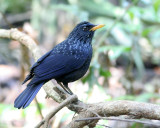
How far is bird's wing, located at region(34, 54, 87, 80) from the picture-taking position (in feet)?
10.2

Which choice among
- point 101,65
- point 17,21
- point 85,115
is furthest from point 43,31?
point 85,115

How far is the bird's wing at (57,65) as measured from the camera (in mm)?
3104

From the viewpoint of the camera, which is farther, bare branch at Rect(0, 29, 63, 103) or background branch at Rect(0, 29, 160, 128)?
bare branch at Rect(0, 29, 63, 103)

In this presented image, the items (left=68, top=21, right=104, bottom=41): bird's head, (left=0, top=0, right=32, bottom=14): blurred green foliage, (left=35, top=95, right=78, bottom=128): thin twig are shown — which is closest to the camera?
(left=35, top=95, right=78, bottom=128): thin twig

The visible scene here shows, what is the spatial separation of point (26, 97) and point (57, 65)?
0.60 m

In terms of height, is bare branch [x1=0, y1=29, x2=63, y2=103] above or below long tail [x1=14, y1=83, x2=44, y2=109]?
above

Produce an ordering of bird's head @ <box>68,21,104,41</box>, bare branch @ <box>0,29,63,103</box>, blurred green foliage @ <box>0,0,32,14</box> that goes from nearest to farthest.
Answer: bare branch @ <box>0,29,63,103</box> < bird's head @ <box>68,21,104,41</box> < blurred green foliage @ <box>0,0,32,14</box>

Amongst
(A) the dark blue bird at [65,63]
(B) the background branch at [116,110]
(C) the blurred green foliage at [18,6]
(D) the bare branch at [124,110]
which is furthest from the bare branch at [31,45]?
(C) the blurred green foliage at [18,6]

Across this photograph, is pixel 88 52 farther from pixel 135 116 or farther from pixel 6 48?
pixel 6 48

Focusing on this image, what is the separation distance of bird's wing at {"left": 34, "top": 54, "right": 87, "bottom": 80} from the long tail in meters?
0.15

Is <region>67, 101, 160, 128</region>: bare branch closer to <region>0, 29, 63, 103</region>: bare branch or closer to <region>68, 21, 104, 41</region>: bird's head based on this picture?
<region>0, 29, 63, 103</region>: bare branch

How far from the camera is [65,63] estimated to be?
3.30 metres

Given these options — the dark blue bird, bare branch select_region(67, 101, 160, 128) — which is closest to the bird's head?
the dark blue bird

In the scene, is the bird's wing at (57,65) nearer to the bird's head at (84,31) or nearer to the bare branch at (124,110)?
the bird's head at (84,31)
